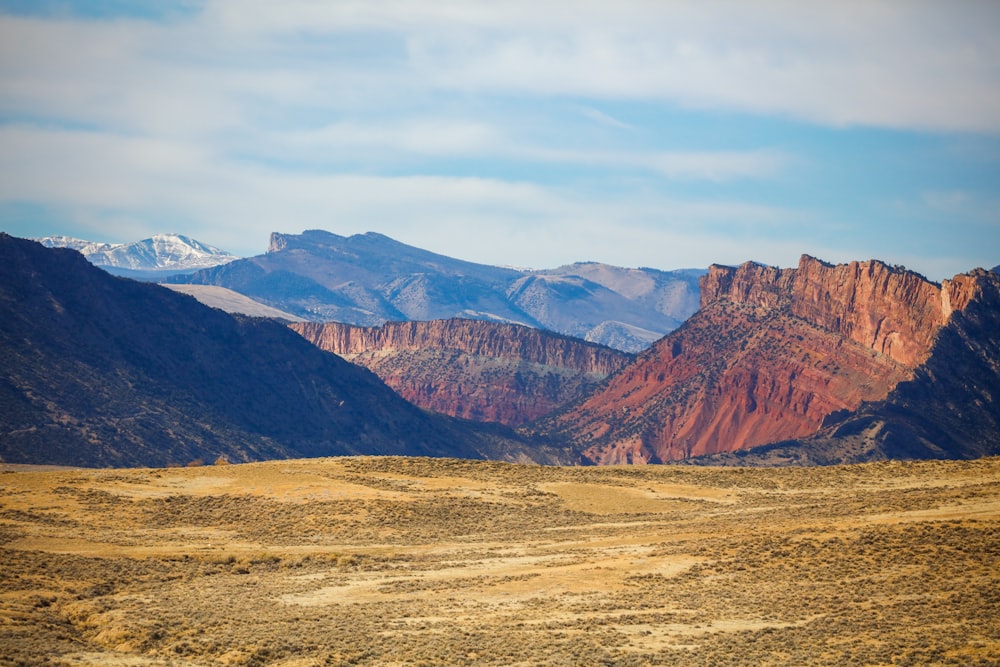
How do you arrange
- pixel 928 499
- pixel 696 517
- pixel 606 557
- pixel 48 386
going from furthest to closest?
pixel 48 386 → pixel 696 517 → pixel 928 499 → pixel 606 557

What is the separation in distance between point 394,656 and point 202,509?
132 feet

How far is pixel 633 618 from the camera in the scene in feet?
174

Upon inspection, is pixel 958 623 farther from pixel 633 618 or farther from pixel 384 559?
pixel 384 559

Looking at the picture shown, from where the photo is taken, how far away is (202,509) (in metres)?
84.0

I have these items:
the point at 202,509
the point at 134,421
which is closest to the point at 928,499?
the point at 202,509

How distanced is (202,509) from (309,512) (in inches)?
301

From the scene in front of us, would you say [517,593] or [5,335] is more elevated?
[5,335]

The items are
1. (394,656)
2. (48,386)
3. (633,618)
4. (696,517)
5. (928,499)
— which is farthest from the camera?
(48,386)

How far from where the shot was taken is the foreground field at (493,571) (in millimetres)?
48219

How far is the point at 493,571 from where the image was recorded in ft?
210

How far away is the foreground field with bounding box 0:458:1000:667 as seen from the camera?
48219 millimetres

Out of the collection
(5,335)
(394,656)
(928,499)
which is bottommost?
(394,656)

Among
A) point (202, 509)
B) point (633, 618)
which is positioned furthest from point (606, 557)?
point (202, 509)

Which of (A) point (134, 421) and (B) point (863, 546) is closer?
(B) point (863, 546)
